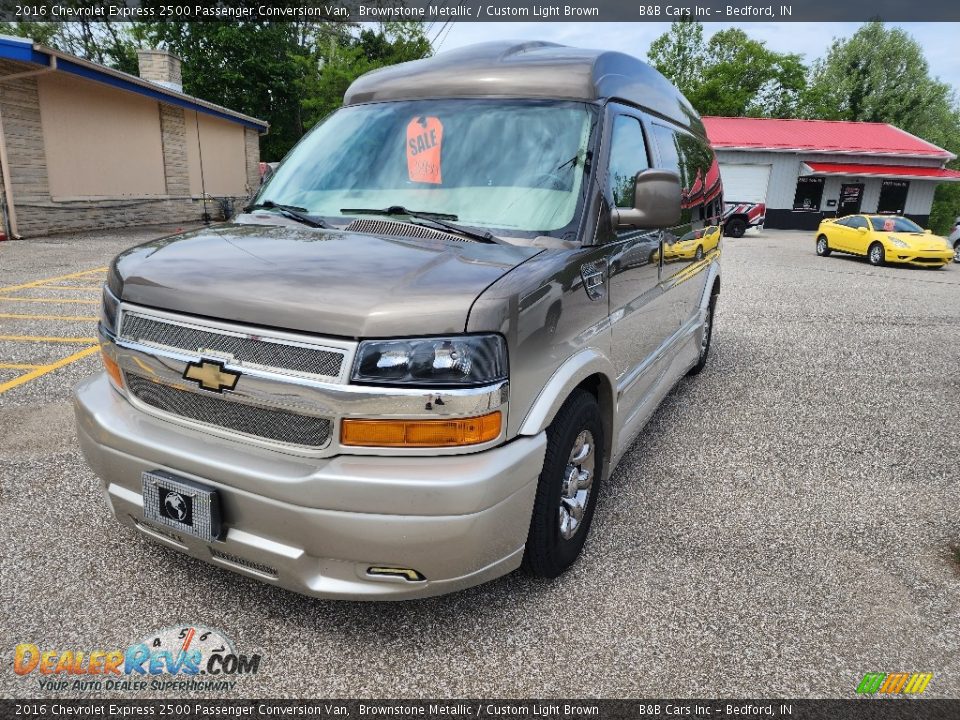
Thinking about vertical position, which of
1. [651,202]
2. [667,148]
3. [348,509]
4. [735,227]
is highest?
[667,148]

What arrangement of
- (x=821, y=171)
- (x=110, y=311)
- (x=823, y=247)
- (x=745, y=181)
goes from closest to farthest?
Answer: 1. (x=110, y=311)
2. (x=823, y=247)
3. (x=821, y=171)
4. (x=745, y=181)

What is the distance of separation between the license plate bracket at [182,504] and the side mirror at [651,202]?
192 centimetres

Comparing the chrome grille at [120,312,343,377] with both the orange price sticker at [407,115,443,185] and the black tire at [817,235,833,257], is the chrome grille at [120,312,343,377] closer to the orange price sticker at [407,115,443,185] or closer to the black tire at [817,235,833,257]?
the orange price sticker at [407,115,443,185]

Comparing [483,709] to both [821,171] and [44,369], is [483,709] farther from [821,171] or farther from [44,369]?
[821,171]

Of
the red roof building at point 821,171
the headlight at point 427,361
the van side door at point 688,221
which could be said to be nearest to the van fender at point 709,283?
the van side door at point 688,221

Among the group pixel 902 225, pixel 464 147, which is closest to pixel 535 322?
pixel 464 147

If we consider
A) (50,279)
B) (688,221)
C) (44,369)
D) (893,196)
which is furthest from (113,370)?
(893,196)

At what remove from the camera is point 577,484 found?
9.26ft

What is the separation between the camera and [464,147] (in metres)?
2.98

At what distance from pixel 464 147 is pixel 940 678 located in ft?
9.02

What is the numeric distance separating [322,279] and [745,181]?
33.4 meters

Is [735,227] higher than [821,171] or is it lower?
lower

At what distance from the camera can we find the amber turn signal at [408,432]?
2033 mm

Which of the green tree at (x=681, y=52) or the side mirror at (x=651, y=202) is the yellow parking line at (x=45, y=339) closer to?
the side mirror at (x=651, y=202)
